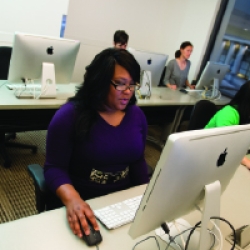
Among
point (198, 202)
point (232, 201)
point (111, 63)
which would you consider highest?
point (111, 63)

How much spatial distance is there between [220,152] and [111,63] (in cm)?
60

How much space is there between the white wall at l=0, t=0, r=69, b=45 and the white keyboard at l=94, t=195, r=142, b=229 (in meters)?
2.81

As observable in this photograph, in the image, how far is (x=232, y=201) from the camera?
1.31m

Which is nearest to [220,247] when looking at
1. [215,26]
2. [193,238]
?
[193,238]

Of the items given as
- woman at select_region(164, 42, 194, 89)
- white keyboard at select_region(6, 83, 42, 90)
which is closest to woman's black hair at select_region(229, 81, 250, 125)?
white keyboard at select_region(6, 83, 42, 90)

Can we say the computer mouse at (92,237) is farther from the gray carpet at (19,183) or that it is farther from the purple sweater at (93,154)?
the gray carpet at (19,183)

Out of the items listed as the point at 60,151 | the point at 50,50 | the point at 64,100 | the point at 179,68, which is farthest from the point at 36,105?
the point at 179,68

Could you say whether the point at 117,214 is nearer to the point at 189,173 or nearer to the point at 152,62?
the point at 189,173

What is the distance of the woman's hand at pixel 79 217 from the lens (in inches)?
35.1

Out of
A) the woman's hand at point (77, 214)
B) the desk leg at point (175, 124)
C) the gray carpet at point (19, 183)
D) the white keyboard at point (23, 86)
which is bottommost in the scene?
the gray carpet at point (19, 183)

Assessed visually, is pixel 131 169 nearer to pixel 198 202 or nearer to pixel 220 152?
pixel 198 202

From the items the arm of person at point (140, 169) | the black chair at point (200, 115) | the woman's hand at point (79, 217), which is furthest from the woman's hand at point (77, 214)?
the black chair at point (200, 115)

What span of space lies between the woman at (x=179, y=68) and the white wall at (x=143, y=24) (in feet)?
2.58

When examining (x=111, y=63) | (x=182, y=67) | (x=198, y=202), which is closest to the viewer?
(x=198, y=202)
